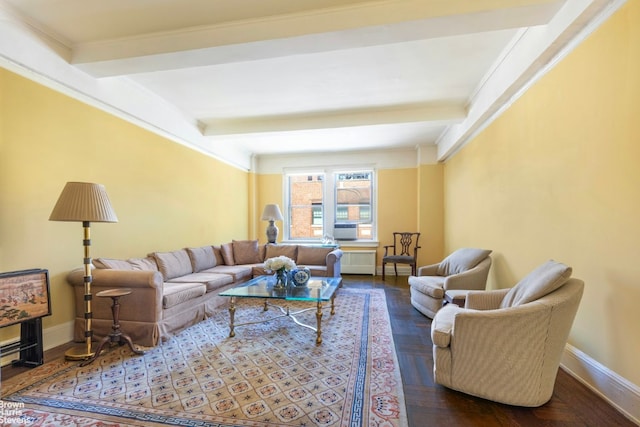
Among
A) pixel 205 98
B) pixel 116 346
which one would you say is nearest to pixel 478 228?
pixel 205 98

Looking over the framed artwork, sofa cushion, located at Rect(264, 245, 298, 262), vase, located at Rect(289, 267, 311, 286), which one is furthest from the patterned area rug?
sofa cushion, located at Rect(264, 245, 298, 262)

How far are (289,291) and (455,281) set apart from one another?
1.92m

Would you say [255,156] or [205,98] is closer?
[205,98]

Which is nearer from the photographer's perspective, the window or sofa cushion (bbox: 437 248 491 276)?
sofa cushion (bbox: 437 248 491 276)

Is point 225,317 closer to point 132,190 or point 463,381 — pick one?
point 132,190

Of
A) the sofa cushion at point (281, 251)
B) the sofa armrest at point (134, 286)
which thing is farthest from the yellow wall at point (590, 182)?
the sofa armrest at point (134, 286)

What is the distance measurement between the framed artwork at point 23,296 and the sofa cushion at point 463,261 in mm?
4295

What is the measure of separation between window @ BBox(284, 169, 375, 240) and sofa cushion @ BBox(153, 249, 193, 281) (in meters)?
3.15

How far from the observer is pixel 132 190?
352cm

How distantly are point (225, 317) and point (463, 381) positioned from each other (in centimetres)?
269

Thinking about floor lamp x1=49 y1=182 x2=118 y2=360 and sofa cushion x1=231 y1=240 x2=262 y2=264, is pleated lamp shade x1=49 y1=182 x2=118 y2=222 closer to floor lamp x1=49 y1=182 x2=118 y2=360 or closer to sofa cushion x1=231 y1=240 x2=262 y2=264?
floor lamp x1=49 y1=182 x2=118 y2=360

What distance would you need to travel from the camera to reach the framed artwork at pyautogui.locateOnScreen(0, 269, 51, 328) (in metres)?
2.14

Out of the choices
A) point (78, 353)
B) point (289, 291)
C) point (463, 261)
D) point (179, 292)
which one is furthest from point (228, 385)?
point (463, 261)

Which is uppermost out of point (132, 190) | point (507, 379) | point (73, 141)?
point (73, 141)
